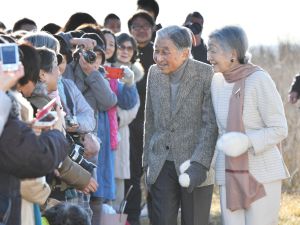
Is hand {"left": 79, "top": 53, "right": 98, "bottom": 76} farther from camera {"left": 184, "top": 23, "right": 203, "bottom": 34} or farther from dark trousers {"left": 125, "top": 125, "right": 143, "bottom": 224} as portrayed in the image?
camera {"left": 184, "top": 23, "right": 203, "bottom": 34}

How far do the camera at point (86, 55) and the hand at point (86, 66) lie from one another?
0.08ft

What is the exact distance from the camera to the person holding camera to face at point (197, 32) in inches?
497

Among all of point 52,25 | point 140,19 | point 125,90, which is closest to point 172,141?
point 125,90

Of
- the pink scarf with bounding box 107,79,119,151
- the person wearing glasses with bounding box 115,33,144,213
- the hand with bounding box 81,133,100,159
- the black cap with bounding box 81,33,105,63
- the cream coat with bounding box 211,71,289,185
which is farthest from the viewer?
the person wearing glasses with bounding box 115,33,144,213

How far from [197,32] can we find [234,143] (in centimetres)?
581

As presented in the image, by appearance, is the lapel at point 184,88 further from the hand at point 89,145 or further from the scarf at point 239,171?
the hand at point 89,145

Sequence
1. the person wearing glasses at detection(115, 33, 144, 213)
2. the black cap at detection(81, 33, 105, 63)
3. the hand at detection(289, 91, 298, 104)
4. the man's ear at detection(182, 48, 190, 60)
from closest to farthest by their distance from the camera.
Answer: the man's ear at detection(182, 48, 190, 60), the black cap at detection(81, 33, 105, 63), the person wearing glasses at detection(115, 33, 144, 213), the hand at detection(289, 91, 298, 104)

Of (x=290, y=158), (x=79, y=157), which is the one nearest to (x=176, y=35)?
(x=79, y=157)

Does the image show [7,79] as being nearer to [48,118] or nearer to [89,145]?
[48,118]

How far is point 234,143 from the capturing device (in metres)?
7.14

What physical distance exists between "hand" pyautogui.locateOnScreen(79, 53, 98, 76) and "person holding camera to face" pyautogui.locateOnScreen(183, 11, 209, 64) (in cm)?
380

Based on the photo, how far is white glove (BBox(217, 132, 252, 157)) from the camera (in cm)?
714

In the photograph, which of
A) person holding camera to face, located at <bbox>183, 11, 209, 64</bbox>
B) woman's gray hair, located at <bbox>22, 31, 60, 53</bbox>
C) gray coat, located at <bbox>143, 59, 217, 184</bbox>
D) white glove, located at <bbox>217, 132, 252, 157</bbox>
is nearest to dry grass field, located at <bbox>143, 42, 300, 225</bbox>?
person holding camera to face, located at <bbox>183, 11, 209, 64</bbox>

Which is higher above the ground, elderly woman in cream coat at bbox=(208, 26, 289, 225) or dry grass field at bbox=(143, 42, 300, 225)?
elderly woman in cream coat at bbox=(208, 26, 289, 225)
